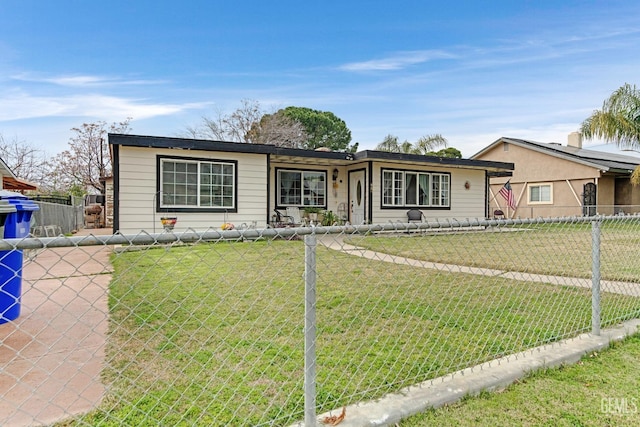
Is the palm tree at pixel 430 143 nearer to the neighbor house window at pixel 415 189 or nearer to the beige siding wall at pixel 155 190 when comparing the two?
the neighbor house window at pixel 415 189

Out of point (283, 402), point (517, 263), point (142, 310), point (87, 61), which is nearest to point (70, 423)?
point (283, 402)

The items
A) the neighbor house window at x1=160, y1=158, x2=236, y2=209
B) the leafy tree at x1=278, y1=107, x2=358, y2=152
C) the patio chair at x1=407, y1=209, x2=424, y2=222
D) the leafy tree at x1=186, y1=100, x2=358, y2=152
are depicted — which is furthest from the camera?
the leafy tree at x1=278, y1=107, x2=358, y2=152

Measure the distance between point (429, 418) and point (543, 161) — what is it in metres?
22.6

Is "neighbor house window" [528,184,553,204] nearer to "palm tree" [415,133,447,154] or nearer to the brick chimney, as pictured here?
the brick chimney

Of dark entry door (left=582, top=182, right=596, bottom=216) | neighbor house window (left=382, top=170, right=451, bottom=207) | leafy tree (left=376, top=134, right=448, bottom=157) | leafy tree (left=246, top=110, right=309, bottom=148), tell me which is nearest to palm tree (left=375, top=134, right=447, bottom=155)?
leafy tree (left=376, top=134, right=448, bottom=157)

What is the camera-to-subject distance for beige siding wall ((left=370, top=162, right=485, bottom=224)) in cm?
1334

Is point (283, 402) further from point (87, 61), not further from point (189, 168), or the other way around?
point (87, 61)

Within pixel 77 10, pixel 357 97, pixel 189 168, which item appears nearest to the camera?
Result: pixel 189 168

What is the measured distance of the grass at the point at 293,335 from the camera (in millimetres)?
2244

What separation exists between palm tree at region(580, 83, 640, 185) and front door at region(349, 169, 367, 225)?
859 centimetres

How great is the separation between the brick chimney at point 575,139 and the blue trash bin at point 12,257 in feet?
93.0

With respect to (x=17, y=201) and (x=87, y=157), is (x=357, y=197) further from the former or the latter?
(x=87, y=157)

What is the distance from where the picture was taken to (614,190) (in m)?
21.0

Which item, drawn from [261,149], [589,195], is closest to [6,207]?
[261,149]
